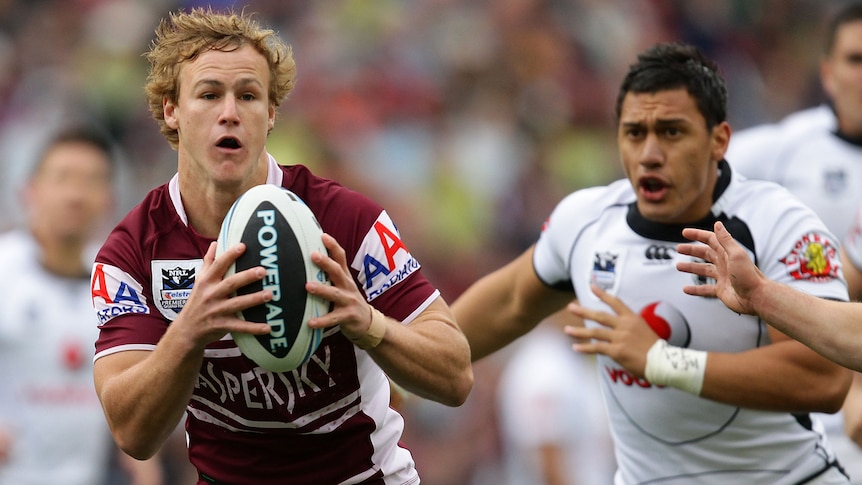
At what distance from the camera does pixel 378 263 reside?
15.2 ft

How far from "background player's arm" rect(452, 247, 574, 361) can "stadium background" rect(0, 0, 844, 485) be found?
5216 mm

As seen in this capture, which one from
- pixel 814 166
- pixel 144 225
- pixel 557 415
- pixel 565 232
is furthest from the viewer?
pixel 557 415

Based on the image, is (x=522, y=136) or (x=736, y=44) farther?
(x=736, y=44)

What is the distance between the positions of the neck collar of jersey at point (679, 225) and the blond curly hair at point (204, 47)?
5.76ft

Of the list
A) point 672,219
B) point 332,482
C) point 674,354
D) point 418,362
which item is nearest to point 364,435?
point 332,482

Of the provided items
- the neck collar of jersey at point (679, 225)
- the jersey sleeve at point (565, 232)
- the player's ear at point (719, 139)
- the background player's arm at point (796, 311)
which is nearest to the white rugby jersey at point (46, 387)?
the jersey sleeve at point (565, 232)

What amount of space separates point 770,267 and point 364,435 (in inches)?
72.8

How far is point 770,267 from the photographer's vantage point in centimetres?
543

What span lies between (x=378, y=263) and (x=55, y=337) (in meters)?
4.55

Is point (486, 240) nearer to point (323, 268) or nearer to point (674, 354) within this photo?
point (674, 354)

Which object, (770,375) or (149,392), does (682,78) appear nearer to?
(770,375)

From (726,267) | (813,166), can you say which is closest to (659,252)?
(726,267)

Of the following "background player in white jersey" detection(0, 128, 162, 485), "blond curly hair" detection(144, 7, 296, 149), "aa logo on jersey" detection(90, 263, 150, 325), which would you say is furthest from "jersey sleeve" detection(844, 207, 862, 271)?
"background player in white jersey" detection(0, 128, 162, 485)

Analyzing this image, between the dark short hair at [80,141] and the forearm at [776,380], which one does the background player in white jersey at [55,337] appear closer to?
the dark short hair at [80,141]
